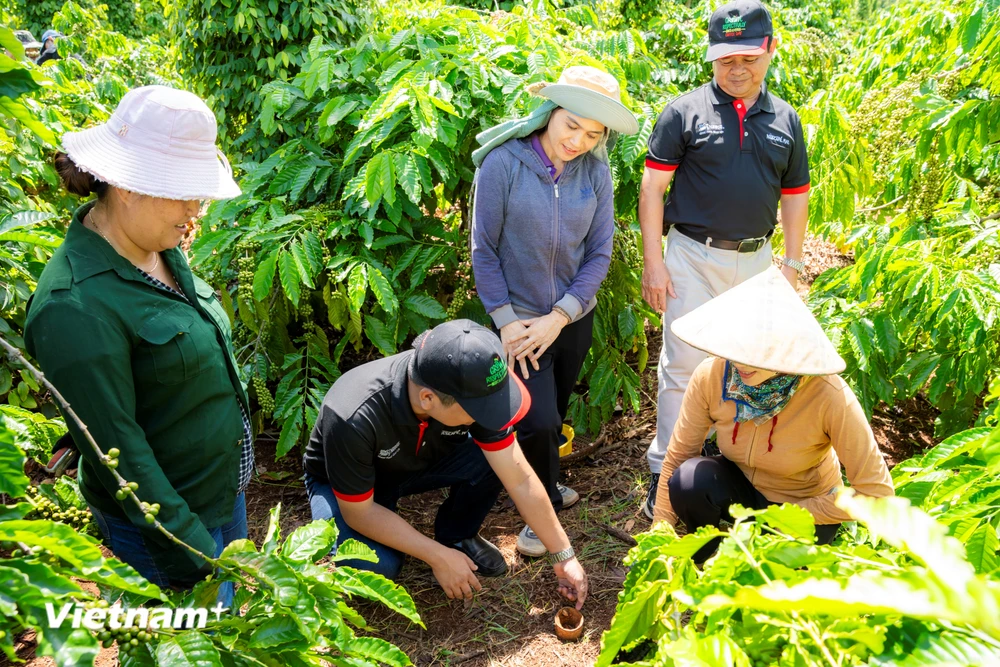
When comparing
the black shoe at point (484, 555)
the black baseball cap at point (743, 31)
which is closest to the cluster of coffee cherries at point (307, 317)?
the black shoe at point (484, 555)

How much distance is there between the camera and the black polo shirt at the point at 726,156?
9.37ft

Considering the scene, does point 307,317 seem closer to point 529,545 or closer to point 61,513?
point 529,545

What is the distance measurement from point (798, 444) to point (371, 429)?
1.28m

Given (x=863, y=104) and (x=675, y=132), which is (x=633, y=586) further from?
(x=863, y=104)

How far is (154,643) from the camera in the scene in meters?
1.20

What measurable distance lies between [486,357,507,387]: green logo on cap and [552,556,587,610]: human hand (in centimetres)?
69

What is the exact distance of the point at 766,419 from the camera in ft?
7.30

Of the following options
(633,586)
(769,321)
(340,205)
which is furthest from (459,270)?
(633,586)

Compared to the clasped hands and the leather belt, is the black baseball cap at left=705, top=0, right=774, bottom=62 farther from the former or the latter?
the clasped hands

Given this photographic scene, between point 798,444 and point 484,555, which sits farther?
point 484,555

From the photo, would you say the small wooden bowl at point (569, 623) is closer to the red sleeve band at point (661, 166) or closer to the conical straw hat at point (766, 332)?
the conical straw hat at point (766, 332)

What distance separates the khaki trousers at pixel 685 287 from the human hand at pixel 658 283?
0.03 metres

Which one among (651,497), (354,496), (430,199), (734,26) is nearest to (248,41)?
(430,199)

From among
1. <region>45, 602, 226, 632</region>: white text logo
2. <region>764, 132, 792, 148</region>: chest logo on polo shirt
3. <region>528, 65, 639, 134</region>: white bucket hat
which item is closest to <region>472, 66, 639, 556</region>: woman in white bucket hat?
<region>528, 65, 639, 134</region>: white bucket hat
